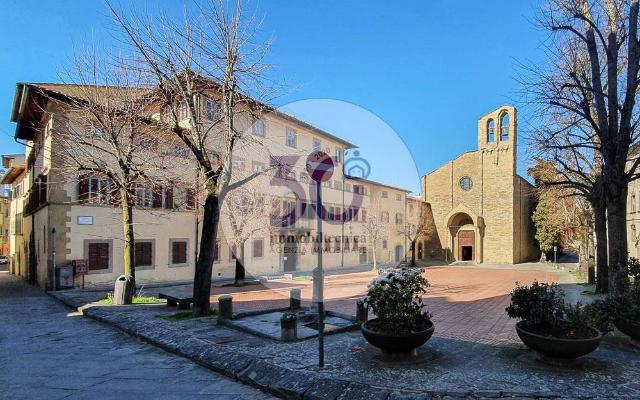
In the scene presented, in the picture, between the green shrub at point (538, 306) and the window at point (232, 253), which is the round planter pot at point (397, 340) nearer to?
the green shrub at point (538, 306)

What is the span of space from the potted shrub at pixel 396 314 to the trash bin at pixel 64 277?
15.6 meters

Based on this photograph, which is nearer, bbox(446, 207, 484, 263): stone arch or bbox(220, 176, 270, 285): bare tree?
bbox(220, 176, 270, 285): bare tree

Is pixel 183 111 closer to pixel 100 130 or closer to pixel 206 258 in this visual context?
pixel 100 130

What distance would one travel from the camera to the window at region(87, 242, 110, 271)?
18328mm

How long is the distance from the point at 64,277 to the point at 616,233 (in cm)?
1957

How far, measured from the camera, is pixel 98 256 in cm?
1858

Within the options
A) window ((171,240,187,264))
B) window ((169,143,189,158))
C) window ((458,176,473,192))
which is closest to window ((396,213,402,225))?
window ((458,176,473,192))

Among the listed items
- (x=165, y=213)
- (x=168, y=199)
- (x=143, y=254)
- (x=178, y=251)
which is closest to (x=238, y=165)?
(x=168, y=199)

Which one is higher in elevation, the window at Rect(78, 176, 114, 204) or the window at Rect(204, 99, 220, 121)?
the window at Rect(204, 99, 220, 121)

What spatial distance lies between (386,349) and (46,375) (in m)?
5.27

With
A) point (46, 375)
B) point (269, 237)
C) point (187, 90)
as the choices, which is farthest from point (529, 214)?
point (46, 375)

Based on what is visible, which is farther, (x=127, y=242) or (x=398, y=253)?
(x=398, y=253)

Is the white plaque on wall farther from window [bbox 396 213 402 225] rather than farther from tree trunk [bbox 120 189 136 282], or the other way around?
window [bbox 396 213 402 225]

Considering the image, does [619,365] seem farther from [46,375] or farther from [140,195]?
[140,195]
